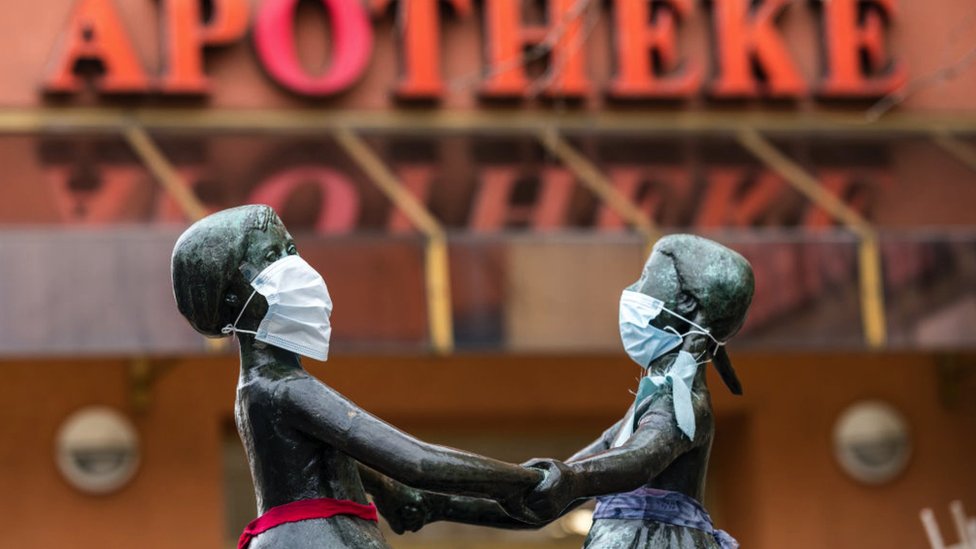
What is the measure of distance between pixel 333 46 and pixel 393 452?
8013 mm

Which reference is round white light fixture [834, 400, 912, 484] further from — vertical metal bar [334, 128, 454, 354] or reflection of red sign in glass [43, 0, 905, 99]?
vertical metal bar [334, 128, 454, 354]

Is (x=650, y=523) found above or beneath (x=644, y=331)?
beneath

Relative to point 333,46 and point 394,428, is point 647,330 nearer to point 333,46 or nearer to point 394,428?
→ point 394,428

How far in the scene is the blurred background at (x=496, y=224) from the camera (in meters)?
8.92

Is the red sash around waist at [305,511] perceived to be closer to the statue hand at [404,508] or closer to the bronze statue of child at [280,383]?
the bronze statue of child at [280,383]

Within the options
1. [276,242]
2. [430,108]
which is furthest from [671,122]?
[276,242]

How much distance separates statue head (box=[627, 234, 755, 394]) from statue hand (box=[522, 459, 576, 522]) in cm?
53

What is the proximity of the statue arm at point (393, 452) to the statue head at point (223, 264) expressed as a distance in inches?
6.6

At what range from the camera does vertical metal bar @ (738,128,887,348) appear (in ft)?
29.9

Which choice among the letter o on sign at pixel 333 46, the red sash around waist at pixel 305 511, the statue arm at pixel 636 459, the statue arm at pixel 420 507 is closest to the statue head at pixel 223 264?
the red sash around waist at pixel 305 511

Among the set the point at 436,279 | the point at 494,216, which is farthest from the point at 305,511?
the point at 494,216

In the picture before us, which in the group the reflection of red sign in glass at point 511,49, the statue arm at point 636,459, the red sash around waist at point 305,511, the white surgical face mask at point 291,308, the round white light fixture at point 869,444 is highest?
the reflection of red sign in glass at point 511,49

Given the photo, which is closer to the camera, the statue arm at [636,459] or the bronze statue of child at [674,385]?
the statue arm at [636,459]

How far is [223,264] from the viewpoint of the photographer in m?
3.42
